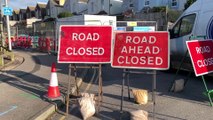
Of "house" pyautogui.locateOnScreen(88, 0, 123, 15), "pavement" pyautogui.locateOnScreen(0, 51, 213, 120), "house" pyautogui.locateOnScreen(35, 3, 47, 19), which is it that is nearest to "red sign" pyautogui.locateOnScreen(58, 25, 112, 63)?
"pavement" pyautogui.locateOnScreen(0, 51, 213, 120)

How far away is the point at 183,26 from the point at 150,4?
3928cm

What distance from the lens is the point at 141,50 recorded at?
6309 mm

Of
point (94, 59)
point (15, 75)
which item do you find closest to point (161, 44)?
point (94, 59)

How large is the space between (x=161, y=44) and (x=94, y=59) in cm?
137

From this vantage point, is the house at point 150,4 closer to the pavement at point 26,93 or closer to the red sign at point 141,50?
the pavement at point 26,93

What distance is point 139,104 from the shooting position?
281 inches

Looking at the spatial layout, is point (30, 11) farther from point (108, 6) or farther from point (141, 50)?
point (141, 50)

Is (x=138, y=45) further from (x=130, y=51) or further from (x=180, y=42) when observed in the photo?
(x=180, y=42)

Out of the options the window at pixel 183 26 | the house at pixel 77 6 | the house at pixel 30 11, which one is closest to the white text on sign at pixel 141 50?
the window at pixel 183 26

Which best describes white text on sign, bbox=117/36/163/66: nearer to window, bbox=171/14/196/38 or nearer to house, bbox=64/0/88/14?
window, bbox=171/14/196/38

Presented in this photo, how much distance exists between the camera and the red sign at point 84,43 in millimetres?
6506

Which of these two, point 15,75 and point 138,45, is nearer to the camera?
point 138,45

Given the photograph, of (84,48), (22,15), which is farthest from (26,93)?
(22,15)

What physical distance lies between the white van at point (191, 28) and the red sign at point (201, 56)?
2013mm
